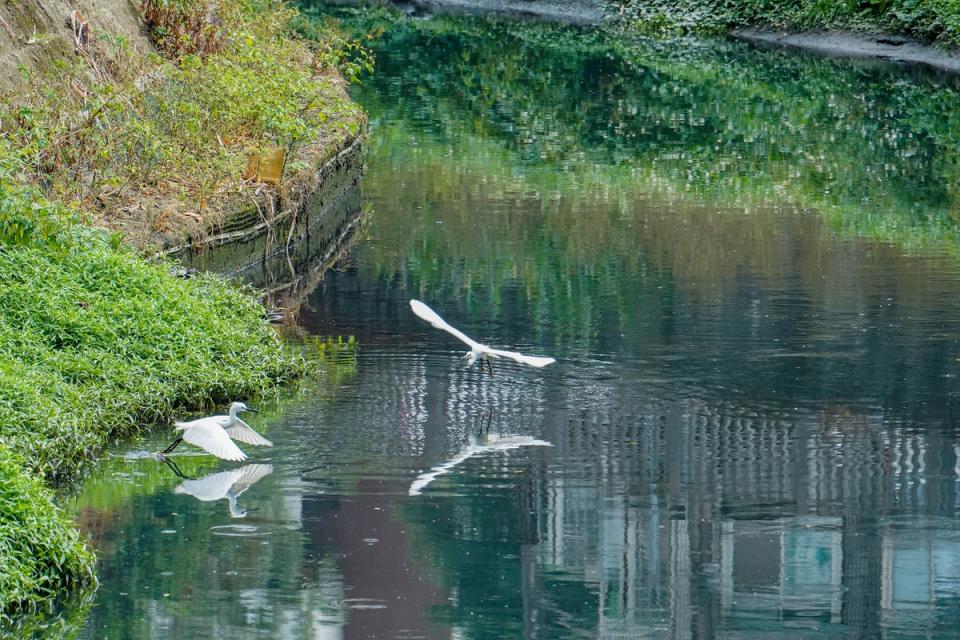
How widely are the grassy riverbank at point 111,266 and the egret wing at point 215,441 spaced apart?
31.2 inches

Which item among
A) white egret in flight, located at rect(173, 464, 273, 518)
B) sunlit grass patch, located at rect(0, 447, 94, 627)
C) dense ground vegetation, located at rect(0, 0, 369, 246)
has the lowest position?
sunlit grass patch, located at rect(0, 447, 94, 627)

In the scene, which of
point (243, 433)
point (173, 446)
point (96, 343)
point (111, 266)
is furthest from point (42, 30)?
point (243, 433)

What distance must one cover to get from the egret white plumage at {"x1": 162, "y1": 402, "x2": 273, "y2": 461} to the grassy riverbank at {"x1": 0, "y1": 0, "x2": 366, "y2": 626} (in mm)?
759

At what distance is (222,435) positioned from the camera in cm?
991

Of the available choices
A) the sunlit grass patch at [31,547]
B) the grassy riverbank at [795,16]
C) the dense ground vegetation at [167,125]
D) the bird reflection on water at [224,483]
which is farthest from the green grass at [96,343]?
the grassy riverbank at [795,16]

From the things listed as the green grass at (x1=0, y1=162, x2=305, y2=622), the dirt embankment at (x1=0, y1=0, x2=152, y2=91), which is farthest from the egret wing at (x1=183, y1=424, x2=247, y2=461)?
the dirt embankment at (x1=0, y1=0, x2=152, y2=91)

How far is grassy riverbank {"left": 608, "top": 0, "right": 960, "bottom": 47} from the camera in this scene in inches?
1423

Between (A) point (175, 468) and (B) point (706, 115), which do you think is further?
(B) point (706, 115)

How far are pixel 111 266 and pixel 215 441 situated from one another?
9.37ft

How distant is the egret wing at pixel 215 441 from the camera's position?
984cm

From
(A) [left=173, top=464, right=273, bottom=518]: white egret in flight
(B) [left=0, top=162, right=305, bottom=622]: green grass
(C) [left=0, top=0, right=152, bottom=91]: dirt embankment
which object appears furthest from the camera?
(C) [left=0, top=0, right=152, bottom=91]: dirt embankment

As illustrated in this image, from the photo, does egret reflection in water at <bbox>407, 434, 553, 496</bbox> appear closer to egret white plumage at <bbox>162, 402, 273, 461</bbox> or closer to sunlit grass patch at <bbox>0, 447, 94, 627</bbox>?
egret white plumage at <bbox>162, 402, 273, 461</bbox>

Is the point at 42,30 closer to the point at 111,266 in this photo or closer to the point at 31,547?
the point at 111,266

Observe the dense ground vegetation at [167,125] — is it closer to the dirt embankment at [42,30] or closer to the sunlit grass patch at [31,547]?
the dirt embankment at [42,30]
